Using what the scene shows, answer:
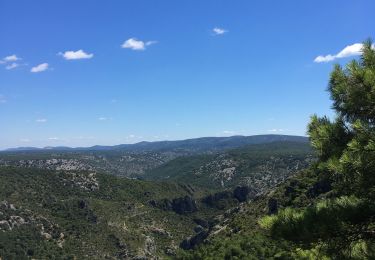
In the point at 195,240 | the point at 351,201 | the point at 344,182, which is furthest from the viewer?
the point at 195,240

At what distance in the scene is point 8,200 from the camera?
→ 7392 inches

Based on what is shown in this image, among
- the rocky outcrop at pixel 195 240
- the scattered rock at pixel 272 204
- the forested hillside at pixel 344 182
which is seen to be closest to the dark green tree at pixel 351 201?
the forested hillside at pixel 344 182

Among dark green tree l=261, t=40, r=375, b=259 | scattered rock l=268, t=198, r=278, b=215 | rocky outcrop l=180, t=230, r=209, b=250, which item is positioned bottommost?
rocky outcrop l=180, t=230, r=209, b=250

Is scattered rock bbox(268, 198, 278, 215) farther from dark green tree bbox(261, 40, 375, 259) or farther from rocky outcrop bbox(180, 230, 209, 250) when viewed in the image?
dark green tree bbox(261, 40, 375, 259)

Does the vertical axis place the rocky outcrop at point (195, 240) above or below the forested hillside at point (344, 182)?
below

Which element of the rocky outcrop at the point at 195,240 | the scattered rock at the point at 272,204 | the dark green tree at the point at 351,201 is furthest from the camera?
the rocky outcrop at the point at 195,240

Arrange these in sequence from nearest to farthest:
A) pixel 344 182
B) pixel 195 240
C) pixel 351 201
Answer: pixel 351 201 → pixel 344 182 → pixel 195 240

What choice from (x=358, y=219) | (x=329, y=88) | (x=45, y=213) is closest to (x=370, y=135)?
(x=358, y=219)

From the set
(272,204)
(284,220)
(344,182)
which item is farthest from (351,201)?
(272,204)

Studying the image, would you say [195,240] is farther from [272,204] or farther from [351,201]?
[351,201]

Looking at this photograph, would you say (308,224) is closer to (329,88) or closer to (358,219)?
(358,219)

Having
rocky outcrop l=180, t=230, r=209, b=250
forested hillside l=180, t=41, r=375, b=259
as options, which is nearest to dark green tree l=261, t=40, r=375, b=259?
forested hillside l=180, t=41, r=375, b=259

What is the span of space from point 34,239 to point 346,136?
171 m

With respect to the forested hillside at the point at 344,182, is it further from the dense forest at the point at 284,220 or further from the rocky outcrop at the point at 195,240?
the rocky outcrop at the point at 195,240
